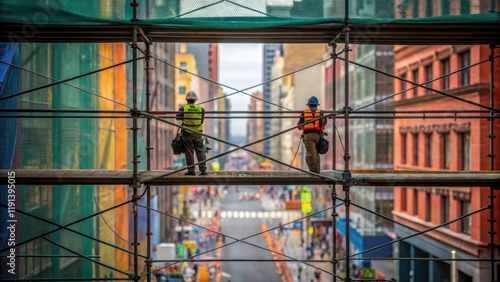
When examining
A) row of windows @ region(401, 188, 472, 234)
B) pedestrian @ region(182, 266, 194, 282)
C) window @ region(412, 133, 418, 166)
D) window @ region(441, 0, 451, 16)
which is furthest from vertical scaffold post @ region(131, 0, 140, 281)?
pedestrian @ region(182, 266, 194, 282)

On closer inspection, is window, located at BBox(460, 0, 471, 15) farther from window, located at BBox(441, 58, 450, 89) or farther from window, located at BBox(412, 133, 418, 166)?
window, located at BBox(412, 133, 418, 166)

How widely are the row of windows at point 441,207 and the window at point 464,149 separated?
4.66 feet

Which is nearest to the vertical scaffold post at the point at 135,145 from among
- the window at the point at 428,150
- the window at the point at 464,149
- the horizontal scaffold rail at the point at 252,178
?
the horizontal scaffold rail at the point at 252,178

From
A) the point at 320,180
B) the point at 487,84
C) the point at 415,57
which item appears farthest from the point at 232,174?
the point at 415,57

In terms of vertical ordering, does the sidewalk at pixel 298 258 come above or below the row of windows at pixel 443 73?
below

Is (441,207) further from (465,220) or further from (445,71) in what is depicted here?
(445,71)

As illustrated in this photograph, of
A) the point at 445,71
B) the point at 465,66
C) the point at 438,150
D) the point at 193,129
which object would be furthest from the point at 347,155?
the point at 445,71

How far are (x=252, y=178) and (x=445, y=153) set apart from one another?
17.6 m

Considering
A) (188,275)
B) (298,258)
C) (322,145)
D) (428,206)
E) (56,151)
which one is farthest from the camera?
(298,258)

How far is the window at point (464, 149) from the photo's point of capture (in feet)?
74.6

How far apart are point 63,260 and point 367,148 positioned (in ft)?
90.1

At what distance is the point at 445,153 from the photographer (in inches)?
973

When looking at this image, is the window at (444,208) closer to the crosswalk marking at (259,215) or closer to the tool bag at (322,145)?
the tool bag at (322,145)

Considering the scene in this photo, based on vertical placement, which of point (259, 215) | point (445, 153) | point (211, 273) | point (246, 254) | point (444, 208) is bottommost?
point (259, 215)
